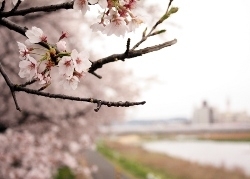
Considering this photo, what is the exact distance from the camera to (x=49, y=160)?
→ 1094 cm

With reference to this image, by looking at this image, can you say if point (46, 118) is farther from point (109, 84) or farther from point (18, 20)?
point (109, 84)

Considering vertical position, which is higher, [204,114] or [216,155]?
[204,114]

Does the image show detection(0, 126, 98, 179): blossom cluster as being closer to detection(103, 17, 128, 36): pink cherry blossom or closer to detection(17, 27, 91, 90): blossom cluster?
detection(17, 27, 91, 90): blossom cluster

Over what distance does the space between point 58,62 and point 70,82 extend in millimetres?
121

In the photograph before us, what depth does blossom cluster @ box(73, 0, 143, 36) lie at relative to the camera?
2191 millimetres

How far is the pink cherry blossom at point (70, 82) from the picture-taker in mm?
2199

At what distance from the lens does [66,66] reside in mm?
2111

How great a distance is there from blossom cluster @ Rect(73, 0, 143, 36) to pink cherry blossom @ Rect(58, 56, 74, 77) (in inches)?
9.8

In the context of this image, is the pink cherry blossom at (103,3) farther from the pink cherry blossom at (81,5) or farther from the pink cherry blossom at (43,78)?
the pink cherry blossom at (43,78)

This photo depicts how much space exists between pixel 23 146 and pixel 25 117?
0.93 m

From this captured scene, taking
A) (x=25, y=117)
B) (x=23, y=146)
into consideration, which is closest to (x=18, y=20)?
(x=25, y=117)

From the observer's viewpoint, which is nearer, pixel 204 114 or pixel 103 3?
pixel 103 3

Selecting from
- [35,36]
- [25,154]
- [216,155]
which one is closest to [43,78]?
[35,36]

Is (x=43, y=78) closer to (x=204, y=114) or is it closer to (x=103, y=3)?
(x=103, y=3)
